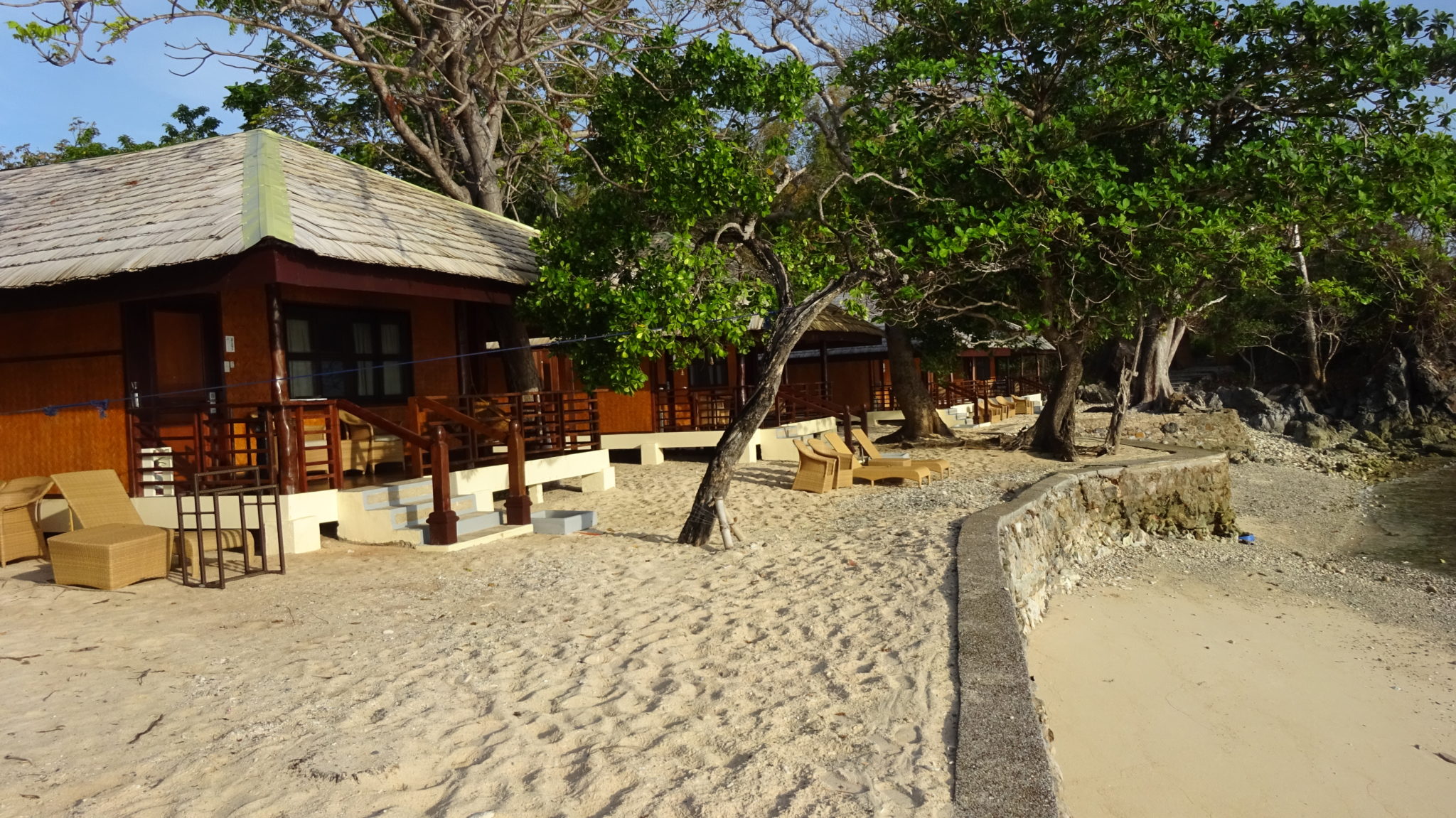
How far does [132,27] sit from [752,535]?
7.54 metres

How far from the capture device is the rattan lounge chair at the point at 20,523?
321 inches

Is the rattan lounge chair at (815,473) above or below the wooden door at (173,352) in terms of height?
below

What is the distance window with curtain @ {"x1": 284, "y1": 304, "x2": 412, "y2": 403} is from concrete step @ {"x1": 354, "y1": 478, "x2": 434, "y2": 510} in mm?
1497

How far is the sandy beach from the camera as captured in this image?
5.58m

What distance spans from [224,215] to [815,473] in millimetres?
7495

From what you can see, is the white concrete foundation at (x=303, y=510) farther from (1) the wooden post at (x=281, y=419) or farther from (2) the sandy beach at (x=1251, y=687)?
(2) the sandy beach at (x=1251, y=687)

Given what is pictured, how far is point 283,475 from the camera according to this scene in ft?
28.1

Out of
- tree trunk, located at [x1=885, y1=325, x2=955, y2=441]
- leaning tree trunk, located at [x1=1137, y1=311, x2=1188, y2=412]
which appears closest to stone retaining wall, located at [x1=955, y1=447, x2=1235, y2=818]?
tree trunk, located at [x1=885, y1=325, x2=955, y2=441]

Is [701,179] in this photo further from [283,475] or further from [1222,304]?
[1222,304]

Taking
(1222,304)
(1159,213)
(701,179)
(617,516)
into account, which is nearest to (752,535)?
(617,516)

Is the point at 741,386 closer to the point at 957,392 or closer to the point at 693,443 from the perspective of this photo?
the point at 693,443

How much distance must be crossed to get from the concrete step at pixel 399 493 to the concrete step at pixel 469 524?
31 cm

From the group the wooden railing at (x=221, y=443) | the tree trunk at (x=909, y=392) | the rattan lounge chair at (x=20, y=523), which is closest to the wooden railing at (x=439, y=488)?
the wooden railing at (x=221, y=443)

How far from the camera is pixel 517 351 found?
12898 millimetres
